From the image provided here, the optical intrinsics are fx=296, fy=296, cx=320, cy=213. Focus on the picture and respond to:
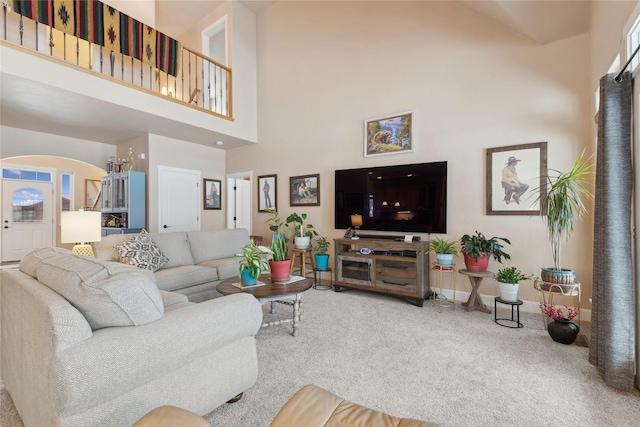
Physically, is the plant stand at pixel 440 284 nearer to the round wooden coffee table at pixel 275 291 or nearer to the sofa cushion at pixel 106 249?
the round wooden coffee table at pixel 275 291

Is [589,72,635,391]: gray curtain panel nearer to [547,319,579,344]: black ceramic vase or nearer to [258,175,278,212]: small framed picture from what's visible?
[547,319,579,344]: black ceramic vase

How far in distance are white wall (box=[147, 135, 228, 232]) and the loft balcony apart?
0.66ft

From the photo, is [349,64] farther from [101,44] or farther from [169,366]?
[169,366]

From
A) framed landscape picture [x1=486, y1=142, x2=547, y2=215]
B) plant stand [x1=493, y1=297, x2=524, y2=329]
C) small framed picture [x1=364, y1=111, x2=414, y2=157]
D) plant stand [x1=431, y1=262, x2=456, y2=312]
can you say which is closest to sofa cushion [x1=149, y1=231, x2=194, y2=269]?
small framed picture [x1=364, y1=111, x2=414, y2=157]

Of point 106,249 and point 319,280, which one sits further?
point 319,280

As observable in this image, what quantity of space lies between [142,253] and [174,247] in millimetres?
473

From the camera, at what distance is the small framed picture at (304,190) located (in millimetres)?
5109

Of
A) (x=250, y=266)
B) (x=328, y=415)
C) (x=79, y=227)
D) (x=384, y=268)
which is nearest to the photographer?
(x=328, y=415)

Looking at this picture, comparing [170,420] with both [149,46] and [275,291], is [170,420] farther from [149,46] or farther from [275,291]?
[149,46]

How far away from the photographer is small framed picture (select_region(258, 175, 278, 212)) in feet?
18.6

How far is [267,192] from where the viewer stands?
19.0 ft

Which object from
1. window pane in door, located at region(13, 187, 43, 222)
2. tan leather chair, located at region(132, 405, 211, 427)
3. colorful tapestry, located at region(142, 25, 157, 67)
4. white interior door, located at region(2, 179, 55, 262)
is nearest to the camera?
tan leather chair, located at region(132, 405, 211, 427)

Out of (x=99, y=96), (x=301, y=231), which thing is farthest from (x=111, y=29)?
(x=301, y=231)

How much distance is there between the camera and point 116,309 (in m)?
1.23
